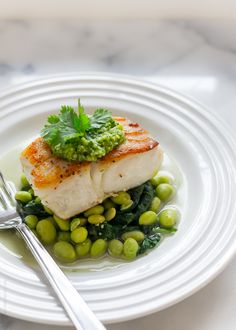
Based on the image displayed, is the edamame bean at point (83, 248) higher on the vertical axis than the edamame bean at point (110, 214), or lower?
lower

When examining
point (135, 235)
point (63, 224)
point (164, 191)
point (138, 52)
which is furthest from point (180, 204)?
point (138, 52)

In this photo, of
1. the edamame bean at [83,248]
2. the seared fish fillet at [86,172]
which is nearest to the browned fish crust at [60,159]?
the seared fish fillet at [86,172]

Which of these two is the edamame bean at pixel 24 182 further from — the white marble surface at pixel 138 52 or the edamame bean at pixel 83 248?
the white marble surface at pixel 138 52

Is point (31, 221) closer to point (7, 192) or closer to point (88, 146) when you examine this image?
point (7, 192)

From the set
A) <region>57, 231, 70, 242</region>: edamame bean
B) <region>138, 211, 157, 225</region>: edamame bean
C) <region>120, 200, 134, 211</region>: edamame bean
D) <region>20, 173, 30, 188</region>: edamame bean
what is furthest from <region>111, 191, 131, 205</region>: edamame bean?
<region>20, 173, 30, 188</region>: edamame bean

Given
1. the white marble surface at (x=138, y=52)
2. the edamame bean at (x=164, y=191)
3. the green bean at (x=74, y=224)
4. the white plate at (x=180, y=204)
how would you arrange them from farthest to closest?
the white marble surface at (x=138, y=52) < the edamame bean at (x=164, y=191) < the green bean at (x=74, y=224) < the white plate at (x=180, y=204)

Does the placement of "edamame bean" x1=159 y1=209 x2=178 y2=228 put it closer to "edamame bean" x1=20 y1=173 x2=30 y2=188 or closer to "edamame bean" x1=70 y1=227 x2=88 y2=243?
"edamame bean" x1=70 y1=227 x2=88 y2=243

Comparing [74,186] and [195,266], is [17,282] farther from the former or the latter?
[195,266]
